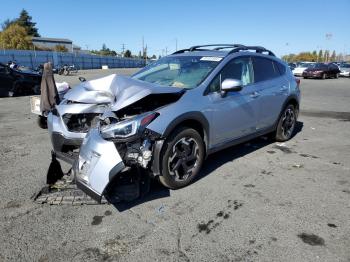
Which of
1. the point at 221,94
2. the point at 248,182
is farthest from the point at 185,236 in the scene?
the point at 221,94

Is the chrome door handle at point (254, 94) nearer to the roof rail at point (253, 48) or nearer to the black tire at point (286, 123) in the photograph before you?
the roof rail at point (253, 48)

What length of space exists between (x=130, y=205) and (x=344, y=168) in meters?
3.45

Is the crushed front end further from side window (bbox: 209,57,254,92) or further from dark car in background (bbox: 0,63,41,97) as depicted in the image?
dark car in background (bbox: 0,63,41,97)

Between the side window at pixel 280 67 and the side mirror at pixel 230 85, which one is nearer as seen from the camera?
the side mirror at pixel 230 85

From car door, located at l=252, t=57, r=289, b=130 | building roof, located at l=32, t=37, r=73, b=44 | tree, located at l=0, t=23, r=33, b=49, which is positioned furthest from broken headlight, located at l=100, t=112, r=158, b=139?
building roof, located at l=32, t=37, r=73, b=44

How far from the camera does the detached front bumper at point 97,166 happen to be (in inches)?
135

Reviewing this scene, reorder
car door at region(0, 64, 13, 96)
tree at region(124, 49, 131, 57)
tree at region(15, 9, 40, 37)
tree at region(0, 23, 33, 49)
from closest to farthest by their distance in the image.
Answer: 1. car door at region(0, 64, 13, 96)
2. tree at region(0, 23, 33, 49)
3. tree at region(15, 9, 40, 37)
4. tree at region(124, 49, 131, 57)

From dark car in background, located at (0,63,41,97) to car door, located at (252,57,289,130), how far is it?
11.6 meters

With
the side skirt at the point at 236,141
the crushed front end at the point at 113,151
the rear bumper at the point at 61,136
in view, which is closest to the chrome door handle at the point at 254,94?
the side skirt at the point at 236,141

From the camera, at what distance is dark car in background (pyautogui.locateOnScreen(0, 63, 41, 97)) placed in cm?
1379

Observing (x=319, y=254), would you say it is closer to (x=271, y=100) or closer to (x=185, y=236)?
(x=185, y=236)

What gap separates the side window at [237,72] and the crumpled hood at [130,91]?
0.62 m

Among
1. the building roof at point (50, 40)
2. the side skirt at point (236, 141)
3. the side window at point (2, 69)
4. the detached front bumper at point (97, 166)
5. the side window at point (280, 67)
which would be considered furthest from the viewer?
the building roof at point (50, 40)

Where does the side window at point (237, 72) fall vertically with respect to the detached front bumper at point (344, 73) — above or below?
above
